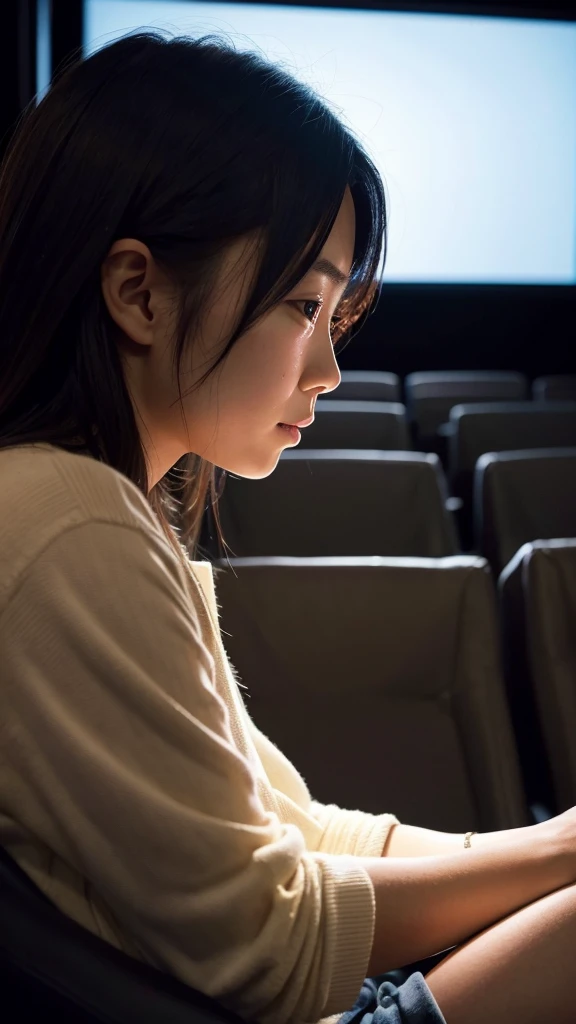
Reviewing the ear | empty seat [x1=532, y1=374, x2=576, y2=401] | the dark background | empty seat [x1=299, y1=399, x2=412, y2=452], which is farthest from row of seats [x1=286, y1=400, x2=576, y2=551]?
the dark background

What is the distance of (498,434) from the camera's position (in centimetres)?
262

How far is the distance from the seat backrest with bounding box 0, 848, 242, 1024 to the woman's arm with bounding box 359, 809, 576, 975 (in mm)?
179

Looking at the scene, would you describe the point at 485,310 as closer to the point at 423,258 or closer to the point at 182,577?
the point at 423,258

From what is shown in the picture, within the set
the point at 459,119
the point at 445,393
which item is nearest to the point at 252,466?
the point at 445,393

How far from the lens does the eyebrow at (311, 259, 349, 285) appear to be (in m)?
0.77

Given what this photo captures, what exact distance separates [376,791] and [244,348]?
2.13 feet

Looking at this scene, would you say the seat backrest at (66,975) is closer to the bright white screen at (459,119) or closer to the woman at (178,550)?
the woman at (178,550)

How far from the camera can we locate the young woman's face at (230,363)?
2.42 feet

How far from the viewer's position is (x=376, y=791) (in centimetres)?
122

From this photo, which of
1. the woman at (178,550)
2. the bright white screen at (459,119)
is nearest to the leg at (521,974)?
the woman at (178,550)

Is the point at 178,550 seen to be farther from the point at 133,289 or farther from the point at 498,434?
the point at 498,434

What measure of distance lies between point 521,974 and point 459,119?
5293 millimetres

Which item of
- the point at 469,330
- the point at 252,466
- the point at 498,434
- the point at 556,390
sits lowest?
the point at 469,330

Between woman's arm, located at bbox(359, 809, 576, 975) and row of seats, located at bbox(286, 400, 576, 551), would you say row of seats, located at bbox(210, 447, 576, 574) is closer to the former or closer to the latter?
row of seats, located at bbox(286, 400, 576, 551)
